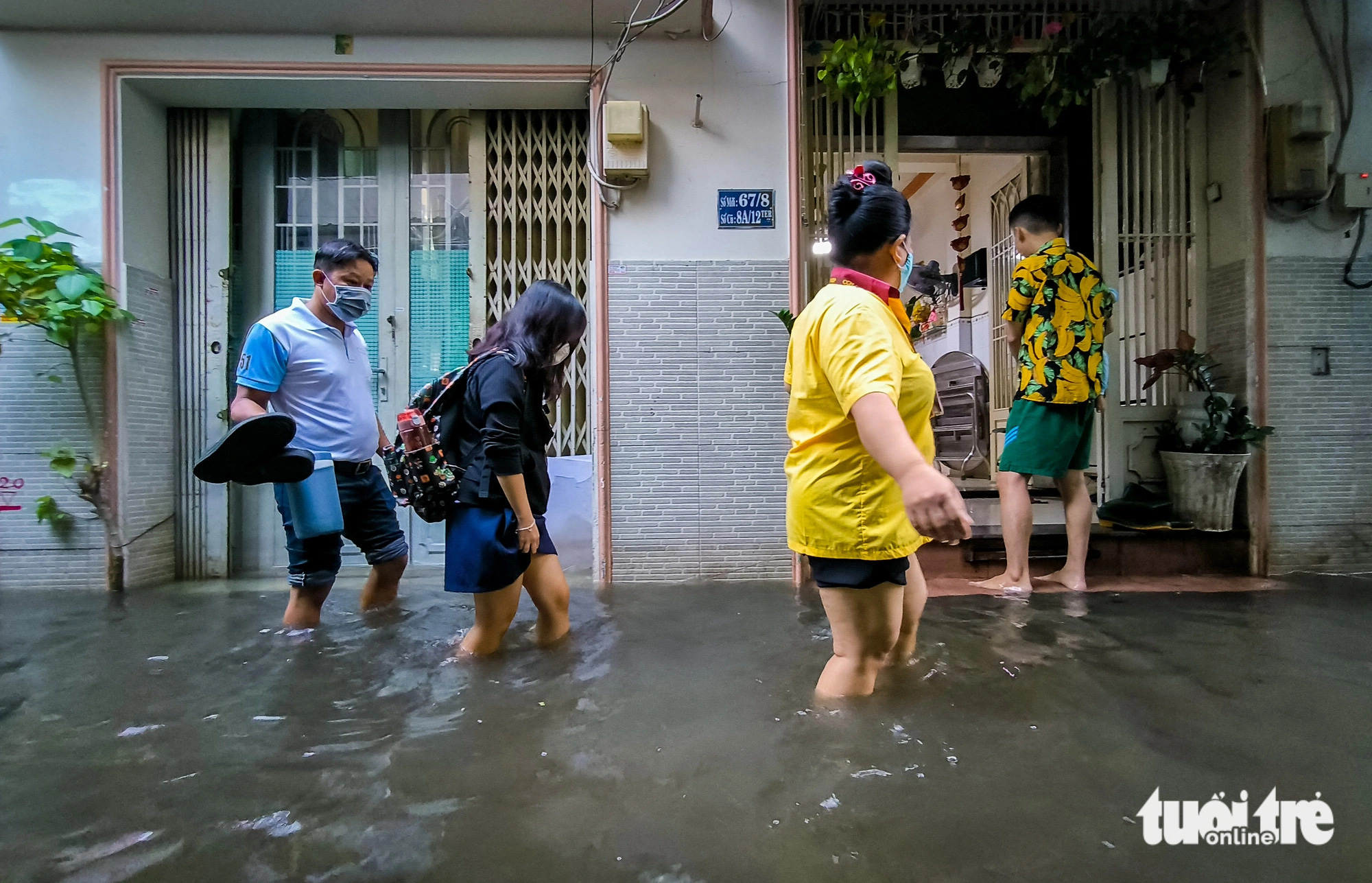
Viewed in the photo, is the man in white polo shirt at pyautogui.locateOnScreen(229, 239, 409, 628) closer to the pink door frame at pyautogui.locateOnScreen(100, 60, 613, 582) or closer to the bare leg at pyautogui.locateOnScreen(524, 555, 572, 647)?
the bare leg at pyautogui.locateOnScreen(524, 555, 572, 647)

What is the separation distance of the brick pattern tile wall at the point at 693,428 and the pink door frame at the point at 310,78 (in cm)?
6

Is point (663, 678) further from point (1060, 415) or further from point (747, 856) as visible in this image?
point (1060, 415)

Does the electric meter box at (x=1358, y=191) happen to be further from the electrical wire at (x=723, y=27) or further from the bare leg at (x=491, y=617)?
the bare leg at (x=491, y=617)

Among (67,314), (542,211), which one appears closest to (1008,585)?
(542,211)

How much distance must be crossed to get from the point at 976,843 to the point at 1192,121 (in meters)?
4.74

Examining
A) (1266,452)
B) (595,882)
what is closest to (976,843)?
(595,882)

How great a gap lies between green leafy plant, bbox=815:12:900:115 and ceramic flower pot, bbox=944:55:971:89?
15.3 inches

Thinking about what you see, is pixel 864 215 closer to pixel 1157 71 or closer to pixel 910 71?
pixel 910 71

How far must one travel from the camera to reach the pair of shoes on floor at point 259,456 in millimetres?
2299

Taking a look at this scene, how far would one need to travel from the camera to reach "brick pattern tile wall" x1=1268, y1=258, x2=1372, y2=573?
3.93 metres

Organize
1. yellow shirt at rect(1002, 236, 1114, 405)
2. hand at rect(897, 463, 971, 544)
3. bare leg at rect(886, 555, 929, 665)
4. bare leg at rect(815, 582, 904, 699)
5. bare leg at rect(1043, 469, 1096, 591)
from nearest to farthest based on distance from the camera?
hand at rect(897, 463, 971, 544) → bare leg at rect(815, 582, 904, 699) → bare leg at rect(886, 555, 929, 665) → yellow shirt at rect(1002, 236, 1114, 405) → bare leg at rect(1043, 469, 1096, 591)

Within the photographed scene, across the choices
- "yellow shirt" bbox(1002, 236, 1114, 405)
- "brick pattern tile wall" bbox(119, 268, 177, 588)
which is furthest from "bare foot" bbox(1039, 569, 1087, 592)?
"brick pattern tile wall" bbox(119, 268, 177, 588)

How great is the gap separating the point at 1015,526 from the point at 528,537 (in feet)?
7.76

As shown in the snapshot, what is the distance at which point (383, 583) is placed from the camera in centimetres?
304
